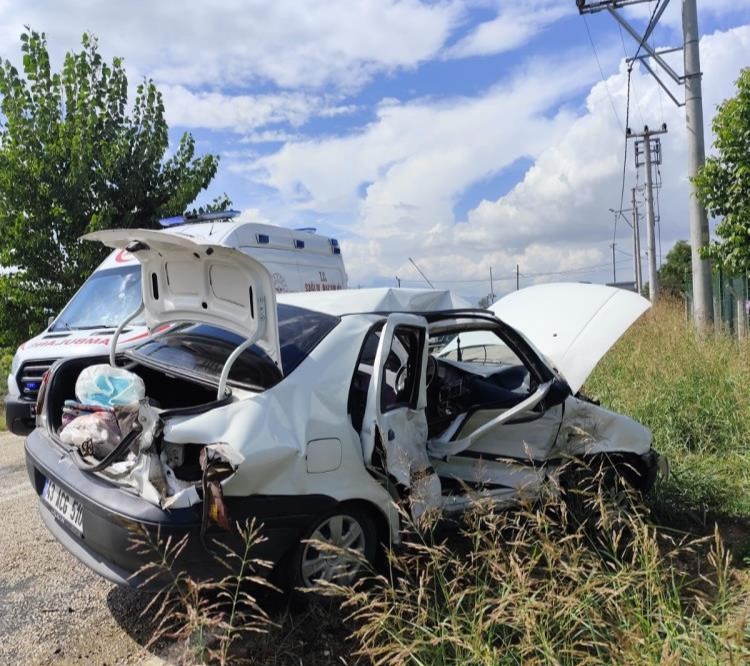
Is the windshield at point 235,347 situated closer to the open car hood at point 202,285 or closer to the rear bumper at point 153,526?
the open car hood at point 202,285

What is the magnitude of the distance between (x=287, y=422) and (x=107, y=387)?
1264mm

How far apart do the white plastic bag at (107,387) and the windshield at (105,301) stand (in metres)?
3.40

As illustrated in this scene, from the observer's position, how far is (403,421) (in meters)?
3.37

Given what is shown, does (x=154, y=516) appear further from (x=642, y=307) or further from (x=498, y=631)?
(x=642, y=307)

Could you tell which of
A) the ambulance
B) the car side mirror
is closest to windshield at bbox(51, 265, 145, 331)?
the ambulance

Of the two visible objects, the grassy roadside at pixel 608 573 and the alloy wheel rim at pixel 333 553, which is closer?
the grassy roadside at pixel 608 573

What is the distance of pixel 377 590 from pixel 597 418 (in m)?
1.86

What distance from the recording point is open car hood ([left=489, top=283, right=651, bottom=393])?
4383mm

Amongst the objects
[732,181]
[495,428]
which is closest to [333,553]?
[495,428]

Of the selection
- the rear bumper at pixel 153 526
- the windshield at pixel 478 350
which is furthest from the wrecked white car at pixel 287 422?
the windshield at pixel 478 350

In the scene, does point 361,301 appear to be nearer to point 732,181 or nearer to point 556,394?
point 556,394

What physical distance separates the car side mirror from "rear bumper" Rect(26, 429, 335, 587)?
1753 millimetres

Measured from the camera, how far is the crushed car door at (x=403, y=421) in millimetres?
3127

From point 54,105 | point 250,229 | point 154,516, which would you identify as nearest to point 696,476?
point 154,516
